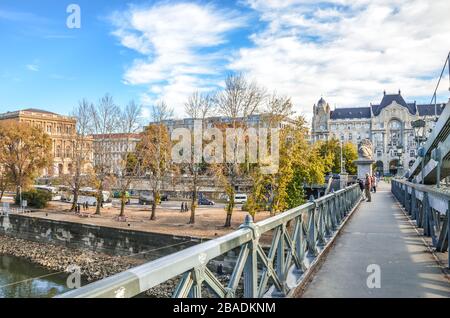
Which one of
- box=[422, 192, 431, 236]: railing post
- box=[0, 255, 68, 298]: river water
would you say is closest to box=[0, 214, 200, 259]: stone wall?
box=[0, 255, 68, 298]: river water

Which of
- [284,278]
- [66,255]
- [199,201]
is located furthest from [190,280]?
[199,201]

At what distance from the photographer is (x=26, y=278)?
24.0 m

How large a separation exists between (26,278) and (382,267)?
2414cm

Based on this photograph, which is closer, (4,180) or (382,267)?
(382,267)

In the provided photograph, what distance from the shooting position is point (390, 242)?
27.1 feet

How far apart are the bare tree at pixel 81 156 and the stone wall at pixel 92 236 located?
5611mm

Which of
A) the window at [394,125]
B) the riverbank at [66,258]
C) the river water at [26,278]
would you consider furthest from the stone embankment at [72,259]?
the window at [394,125]

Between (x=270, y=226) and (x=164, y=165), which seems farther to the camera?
(x=164, y=165)

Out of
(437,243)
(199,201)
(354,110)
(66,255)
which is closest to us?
(437,243)

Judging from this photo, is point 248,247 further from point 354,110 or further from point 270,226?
point 354,110

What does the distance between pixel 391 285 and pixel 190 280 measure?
11.7ft

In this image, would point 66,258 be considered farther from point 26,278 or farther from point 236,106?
point 236,106

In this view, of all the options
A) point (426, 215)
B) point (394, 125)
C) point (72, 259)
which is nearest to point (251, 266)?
point (426, 215)

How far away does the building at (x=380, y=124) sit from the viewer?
103000 millimetres
